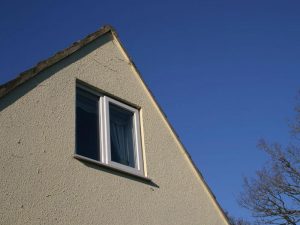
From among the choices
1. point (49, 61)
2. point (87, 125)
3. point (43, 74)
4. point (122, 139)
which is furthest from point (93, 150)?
point (49, 61)

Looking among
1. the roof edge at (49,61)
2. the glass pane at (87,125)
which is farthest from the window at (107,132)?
the roof edge at (49,61)

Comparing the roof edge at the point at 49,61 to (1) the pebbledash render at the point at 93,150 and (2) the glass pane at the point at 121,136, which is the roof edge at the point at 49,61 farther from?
(2) the glass pane at the point at 121,136

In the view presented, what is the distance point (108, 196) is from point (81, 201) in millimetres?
540

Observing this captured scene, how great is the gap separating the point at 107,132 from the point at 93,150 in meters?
0.44

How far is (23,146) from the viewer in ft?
17.1

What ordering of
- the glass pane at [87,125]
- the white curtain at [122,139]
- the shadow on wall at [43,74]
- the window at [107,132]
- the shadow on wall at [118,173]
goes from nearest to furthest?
the shadow on wall at [43,74]
the shadow on wall at [118,173]
the glass pane at [87,125]
the window at [107,132]
the white curtain at [122,139]

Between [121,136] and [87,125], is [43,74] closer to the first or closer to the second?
[87,125]

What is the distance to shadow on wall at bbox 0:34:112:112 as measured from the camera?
534 centimetres

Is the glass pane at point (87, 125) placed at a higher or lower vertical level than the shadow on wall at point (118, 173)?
higher

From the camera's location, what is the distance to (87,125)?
21.7 feet

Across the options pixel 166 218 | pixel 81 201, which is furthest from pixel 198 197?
pixel 81 201

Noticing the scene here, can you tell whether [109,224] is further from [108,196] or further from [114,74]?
[114,74]

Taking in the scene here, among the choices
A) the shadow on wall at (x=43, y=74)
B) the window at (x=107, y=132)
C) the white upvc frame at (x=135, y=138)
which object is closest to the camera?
the shadow on wall at (x=43, y=74)

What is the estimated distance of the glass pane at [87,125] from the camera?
6.32 m
